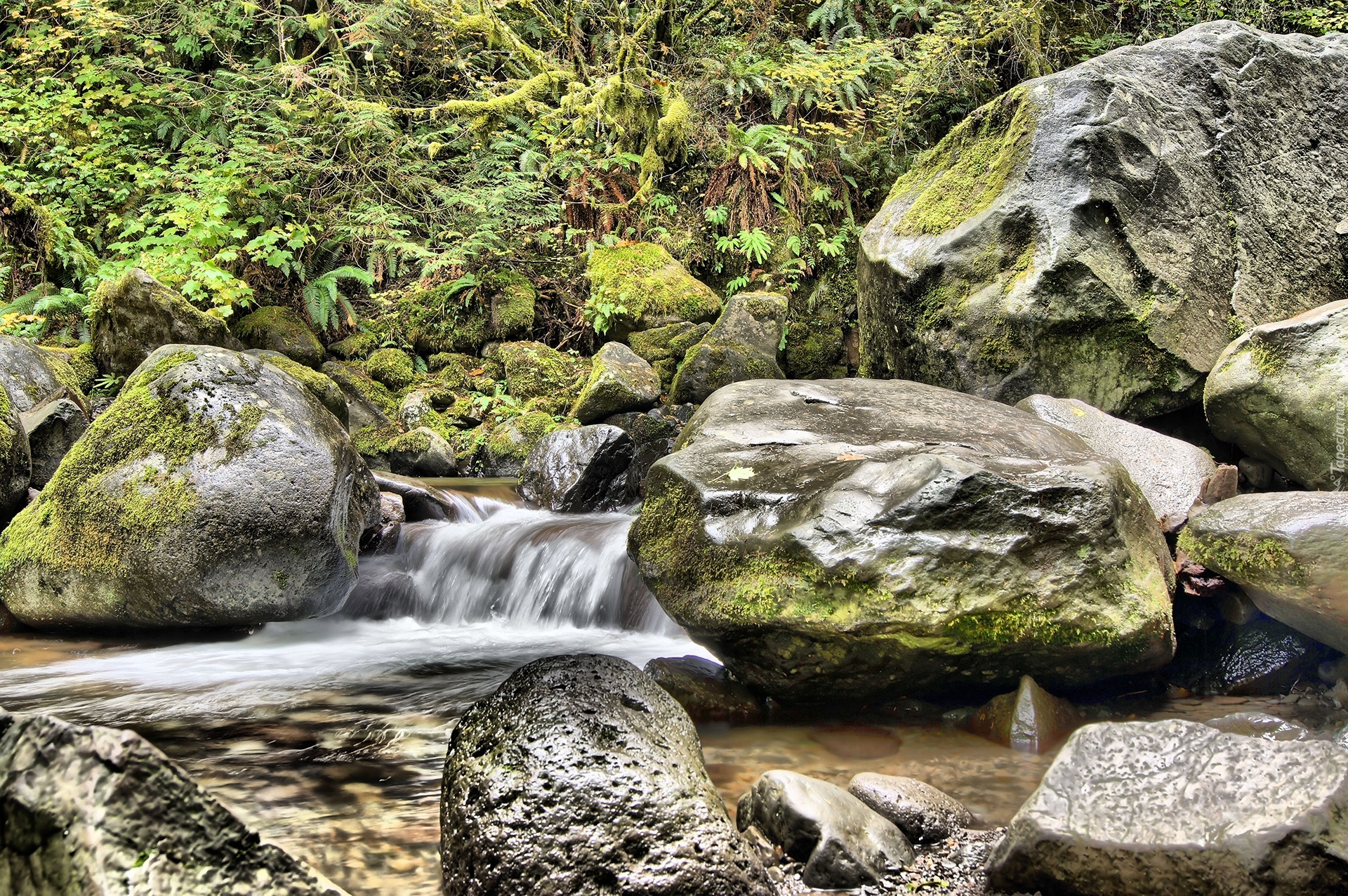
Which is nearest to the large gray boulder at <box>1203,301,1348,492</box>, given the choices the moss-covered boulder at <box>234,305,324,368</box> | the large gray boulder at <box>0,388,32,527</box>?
the large gray boulder at <box>0,388,32,527</box>

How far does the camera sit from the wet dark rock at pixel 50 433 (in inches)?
261

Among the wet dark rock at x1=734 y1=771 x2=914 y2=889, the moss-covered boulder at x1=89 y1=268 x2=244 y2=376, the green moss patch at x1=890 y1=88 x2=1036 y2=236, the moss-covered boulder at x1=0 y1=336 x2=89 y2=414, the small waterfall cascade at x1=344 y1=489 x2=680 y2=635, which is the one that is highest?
the green moss patch at x1=890 y1=88 x2=1036 y2=236

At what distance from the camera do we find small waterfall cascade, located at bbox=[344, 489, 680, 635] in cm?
555

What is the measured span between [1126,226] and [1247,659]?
3.03 m

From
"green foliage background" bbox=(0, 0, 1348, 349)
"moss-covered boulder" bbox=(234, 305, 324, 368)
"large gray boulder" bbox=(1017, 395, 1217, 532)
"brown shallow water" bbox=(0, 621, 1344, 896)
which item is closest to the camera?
"brown shallow water" bbox=(0, 621, 1344, 896)

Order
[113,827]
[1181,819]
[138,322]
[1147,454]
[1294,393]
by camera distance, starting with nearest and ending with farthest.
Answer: [113,827], [1181,819], [1294,393], [1147,454], [138,322]

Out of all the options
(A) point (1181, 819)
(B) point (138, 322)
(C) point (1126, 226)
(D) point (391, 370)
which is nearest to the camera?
(A) point (1181, 819)

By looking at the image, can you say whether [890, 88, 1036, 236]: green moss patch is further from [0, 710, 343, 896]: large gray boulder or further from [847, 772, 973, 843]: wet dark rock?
[0, 710, 343, 896]: large gray boulder

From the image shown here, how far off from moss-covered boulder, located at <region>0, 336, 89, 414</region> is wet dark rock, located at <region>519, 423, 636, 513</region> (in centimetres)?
390

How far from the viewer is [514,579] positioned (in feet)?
20.3

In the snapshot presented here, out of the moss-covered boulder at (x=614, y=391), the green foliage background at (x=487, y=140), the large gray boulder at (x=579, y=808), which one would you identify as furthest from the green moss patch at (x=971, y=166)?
the large gray boulder at (x=579, y=808)

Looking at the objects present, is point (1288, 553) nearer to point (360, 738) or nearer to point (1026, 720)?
point (1026, 720)

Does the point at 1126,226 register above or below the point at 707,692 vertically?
above

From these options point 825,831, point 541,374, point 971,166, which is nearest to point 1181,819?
point 825,831
